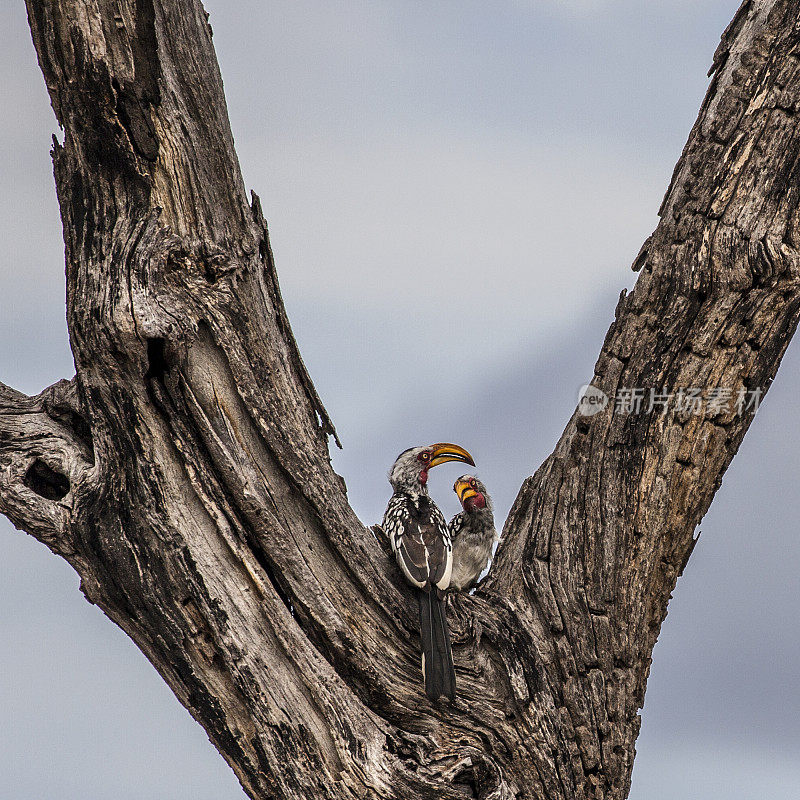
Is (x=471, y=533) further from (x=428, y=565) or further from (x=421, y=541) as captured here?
(x=428, y=565)

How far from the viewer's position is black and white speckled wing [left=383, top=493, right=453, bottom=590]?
151 inches

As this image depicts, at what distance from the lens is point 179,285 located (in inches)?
142

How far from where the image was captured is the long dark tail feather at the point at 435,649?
363 centimetres

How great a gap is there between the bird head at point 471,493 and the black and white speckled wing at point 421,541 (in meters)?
0.32

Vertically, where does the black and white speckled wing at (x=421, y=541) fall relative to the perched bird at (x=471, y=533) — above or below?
below

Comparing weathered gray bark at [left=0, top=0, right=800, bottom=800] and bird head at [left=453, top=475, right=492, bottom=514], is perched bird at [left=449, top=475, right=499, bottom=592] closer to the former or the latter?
bird head at [left=453, top=475, right=492, bottom=514]

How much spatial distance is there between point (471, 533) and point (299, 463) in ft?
5.13

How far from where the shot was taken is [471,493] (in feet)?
16.5

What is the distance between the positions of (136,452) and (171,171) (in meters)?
1.09

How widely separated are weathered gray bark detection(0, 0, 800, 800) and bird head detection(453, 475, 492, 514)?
92 cm

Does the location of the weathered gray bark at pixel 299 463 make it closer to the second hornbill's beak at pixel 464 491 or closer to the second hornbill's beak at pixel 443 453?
the second hornbill's beak at pixel 464 491

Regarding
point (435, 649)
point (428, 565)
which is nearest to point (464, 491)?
point (428, 565)

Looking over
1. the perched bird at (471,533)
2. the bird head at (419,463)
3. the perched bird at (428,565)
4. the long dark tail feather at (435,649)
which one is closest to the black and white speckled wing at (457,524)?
the perched bird at (471,533)

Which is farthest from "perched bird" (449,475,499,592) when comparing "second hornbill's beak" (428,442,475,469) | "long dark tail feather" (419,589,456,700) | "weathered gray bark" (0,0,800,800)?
"long dark tail feather" (419,589,456,700)
